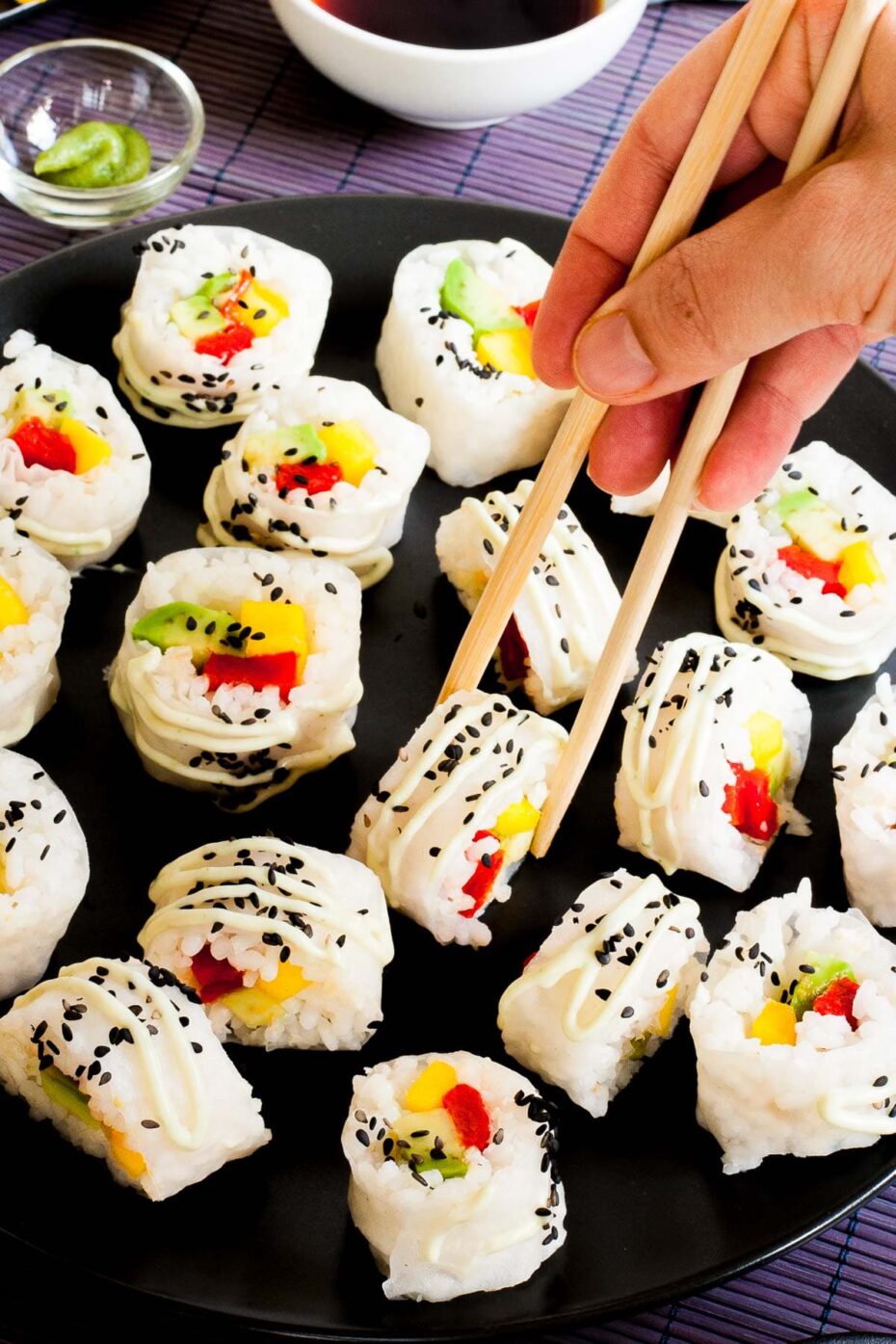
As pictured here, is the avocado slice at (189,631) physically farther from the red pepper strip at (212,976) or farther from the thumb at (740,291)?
the thumb at (740,291)

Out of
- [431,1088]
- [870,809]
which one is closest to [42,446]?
[431,1088]

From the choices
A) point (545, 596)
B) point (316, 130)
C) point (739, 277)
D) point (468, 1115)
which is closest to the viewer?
point (739, 277)

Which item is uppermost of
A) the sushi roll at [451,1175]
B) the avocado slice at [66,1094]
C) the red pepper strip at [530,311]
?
the red pepper strip at [530,311]

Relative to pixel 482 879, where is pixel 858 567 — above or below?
above

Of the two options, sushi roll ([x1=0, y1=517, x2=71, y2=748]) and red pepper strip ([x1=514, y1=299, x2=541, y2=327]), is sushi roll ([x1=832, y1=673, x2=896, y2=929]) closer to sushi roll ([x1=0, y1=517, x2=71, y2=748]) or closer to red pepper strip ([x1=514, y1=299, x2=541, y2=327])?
red pepper strip ([x1=514, y1=299, x2=541, y2=327])

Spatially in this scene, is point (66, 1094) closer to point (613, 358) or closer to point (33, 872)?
point (33, 872)

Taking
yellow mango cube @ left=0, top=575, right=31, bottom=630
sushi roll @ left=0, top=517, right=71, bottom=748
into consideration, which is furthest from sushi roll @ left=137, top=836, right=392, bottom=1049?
yellow mango cube @ left=0, top=575, right=31, bottom=630

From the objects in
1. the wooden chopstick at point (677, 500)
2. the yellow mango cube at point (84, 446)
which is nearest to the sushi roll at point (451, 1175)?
the wooden chopstick at point (677, 500)
